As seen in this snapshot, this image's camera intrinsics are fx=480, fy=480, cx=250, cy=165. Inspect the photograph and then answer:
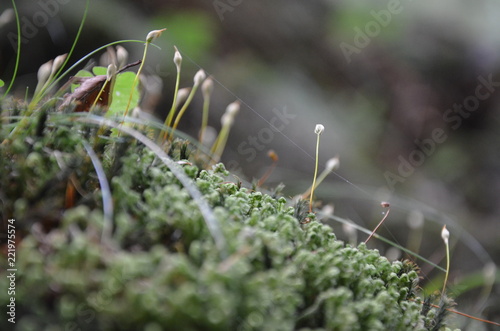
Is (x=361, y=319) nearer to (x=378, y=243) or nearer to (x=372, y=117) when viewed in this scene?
(x=378, y=243)

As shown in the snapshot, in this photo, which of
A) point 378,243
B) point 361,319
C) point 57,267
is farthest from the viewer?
point 378,243

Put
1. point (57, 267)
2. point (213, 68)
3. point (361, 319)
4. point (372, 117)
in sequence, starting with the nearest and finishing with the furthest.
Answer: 1. point (57, 267)
2. point (361, 319)
3. point (213, 68)
4. point (372, 117)

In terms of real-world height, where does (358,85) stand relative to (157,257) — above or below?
above

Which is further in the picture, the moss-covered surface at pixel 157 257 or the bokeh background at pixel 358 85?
the bokeh background at pixel 358 85

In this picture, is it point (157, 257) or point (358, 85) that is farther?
point (358, 85)

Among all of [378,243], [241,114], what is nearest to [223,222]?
[378,243]
